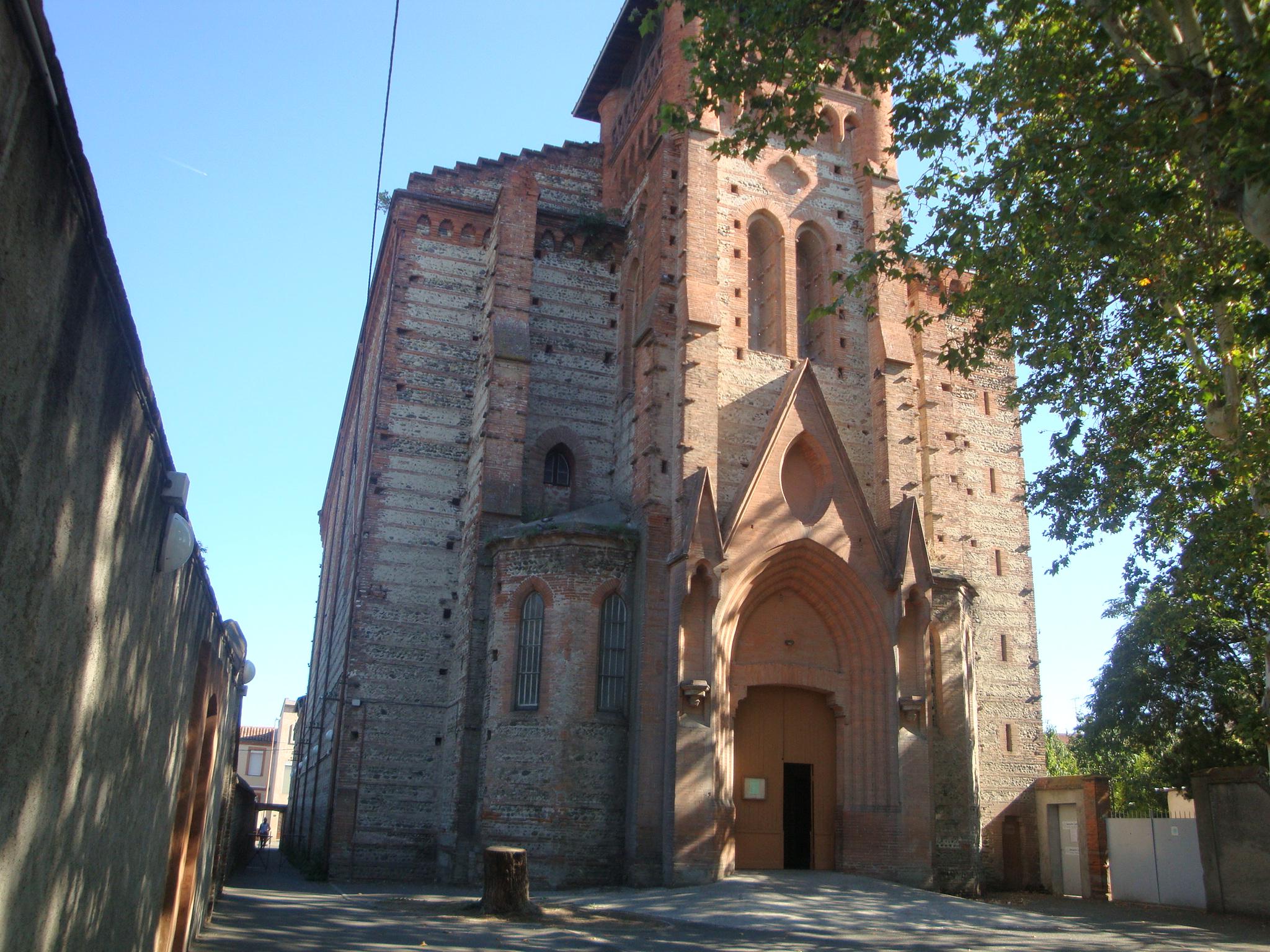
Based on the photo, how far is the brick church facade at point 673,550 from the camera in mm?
20266

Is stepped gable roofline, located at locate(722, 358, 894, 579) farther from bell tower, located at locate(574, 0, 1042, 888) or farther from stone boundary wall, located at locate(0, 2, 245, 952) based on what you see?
stone boundary wall, located at locate(0, 2, 245, 952)

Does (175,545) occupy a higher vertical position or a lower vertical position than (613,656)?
lower

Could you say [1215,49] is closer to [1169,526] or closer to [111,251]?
[1169,526]

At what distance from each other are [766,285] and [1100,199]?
13.0 meters

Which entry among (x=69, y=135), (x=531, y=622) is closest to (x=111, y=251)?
(x=69, y=135)

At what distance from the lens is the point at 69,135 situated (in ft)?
12.9

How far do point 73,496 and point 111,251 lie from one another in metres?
1.07

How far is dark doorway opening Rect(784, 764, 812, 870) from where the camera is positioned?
21.1 m

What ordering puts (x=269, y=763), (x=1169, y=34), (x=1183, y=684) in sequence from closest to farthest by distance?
(x=1169, y=34), (x=1183, y=684), (x=269, y=763)

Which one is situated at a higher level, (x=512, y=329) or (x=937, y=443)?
(x=512, y=329)

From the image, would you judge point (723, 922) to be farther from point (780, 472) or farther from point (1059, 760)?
point (1059, 760)

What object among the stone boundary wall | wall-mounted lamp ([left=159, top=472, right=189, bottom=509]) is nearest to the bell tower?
wall-mounted lamp ([left=159, top=472, right=189, bottom=509])

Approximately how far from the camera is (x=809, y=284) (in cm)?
2534

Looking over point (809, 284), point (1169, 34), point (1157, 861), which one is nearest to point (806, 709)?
point (1157, 861)
